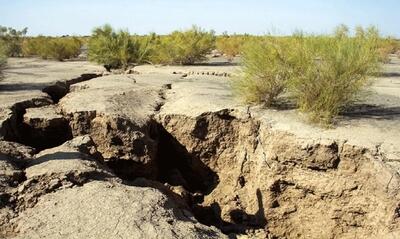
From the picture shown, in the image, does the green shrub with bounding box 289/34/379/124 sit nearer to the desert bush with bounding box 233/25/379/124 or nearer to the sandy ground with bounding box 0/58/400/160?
the desert bush with bounding box 233/25/379/124

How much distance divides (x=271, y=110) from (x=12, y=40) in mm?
22557

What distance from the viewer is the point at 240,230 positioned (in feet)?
20.3

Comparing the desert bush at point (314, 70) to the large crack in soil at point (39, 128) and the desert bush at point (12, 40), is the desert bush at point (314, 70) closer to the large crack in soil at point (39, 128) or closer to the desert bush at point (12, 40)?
Answer: the large crack in soil at point (39, 128)

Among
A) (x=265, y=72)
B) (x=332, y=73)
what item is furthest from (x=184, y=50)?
(x=332, y=73)

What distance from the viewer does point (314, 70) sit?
7.11m

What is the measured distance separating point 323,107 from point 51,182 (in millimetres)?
3928

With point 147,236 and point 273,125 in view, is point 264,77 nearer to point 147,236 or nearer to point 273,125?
point 273,125

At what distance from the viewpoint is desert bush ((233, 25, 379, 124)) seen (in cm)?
699

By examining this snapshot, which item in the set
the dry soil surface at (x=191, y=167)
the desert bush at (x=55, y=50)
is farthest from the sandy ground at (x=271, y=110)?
the desert bush at (x=55, y=50)

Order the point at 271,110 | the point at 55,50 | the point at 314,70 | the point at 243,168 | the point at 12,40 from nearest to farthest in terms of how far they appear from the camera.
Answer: the point at 243,168 → the point at 314,70 → the point at 271,110 → the point at 55,50 → the point at 12,40

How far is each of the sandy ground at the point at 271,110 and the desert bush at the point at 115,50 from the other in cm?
381

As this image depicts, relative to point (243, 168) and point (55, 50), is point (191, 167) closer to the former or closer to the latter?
point (243, 168)

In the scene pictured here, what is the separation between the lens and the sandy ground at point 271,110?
6051 mm

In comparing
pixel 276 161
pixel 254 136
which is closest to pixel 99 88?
pixel 254 136
